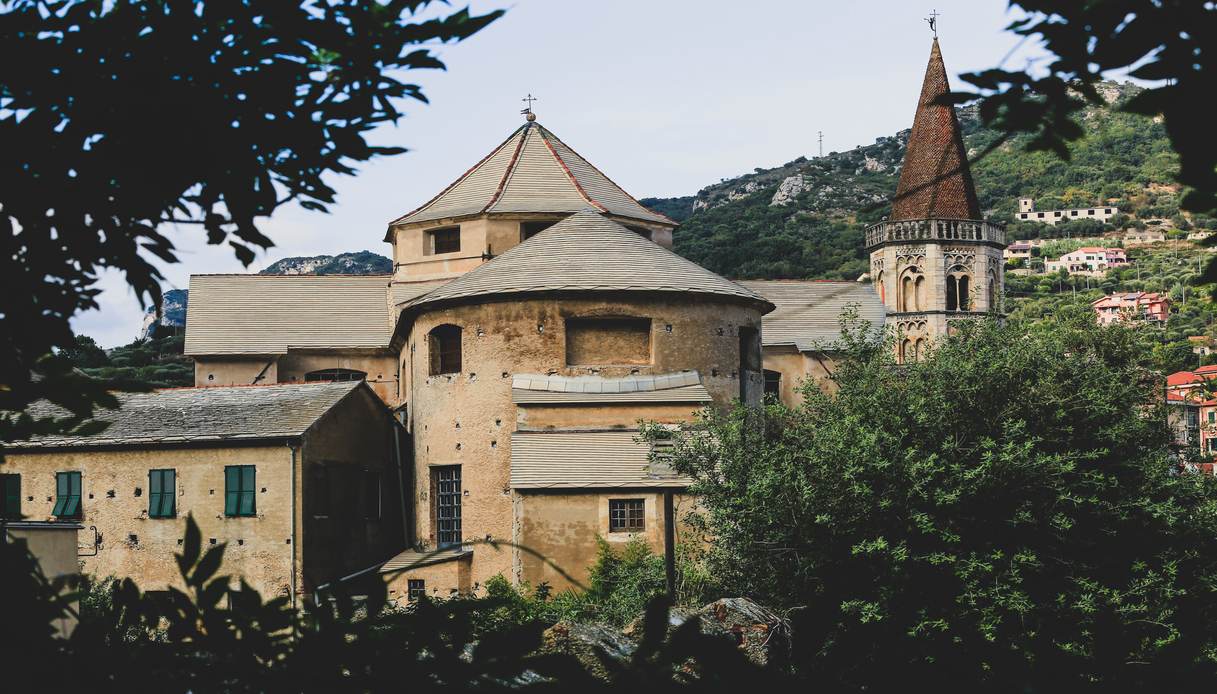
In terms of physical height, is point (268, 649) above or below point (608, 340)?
below

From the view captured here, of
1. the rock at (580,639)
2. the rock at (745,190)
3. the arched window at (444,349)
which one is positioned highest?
the rock at (745,190)

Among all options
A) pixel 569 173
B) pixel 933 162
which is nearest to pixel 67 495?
pixel 569 173

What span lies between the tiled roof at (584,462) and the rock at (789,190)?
10956 cm

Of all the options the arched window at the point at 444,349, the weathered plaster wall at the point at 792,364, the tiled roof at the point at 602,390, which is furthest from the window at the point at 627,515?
the weathered plaster wall at the point at 792,364

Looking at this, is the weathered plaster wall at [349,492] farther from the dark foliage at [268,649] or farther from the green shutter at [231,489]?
the dark foliage at [268,649]

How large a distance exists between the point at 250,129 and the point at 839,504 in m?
20.5

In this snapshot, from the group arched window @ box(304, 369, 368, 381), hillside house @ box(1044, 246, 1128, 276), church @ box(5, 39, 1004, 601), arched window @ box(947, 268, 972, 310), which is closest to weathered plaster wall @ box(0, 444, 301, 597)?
church @ box(5, 39, 1004, 601)

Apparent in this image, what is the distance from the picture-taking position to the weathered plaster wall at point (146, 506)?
104ft

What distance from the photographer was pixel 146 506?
107ft

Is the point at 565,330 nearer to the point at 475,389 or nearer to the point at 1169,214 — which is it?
the point at 475,389

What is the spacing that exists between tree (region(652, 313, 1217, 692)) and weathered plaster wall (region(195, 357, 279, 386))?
18.0 m

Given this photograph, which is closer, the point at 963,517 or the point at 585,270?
the point at 963,517

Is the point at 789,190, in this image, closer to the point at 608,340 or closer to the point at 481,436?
the point at 608,340

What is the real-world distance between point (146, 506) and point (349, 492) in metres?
4.60
